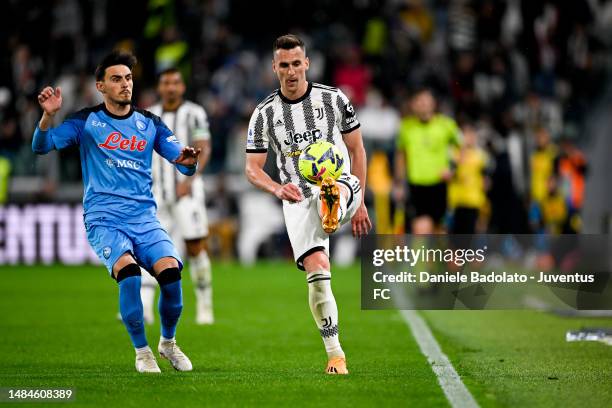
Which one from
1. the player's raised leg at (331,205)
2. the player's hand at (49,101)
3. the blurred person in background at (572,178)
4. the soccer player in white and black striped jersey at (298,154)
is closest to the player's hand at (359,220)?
the soccer player in white and black striped jersey at (298,154)

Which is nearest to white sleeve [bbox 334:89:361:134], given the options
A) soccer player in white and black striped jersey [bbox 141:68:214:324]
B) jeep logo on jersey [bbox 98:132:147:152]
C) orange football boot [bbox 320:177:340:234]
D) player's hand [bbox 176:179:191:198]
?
orange football boot [bbox 320:177:340:234]

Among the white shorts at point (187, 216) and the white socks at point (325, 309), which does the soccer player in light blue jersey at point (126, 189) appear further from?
the white shorts at point (187, 216)

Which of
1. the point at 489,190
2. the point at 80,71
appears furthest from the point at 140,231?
the point at 80,71

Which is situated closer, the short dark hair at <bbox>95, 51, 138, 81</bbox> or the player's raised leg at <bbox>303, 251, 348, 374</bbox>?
the player's raised leg at <bbox>303, 251, 348, 374</bbox>

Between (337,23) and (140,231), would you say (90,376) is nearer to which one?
(140,231)

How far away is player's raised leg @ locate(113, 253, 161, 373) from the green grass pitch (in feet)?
0.41

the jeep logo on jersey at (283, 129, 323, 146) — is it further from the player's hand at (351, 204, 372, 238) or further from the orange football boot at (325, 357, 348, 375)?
the orange football boot at (325, 357, 348, 375)

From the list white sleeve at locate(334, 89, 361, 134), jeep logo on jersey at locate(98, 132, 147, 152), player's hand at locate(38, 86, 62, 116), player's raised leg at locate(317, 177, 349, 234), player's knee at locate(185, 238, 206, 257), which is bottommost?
player's knee at locate(185, 238, 206, 257)

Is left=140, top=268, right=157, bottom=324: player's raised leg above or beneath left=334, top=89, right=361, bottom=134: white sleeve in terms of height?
beneath

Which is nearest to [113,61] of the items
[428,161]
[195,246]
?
[195,246]

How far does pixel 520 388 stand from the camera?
7469 mm

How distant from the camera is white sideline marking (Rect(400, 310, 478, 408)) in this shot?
22.7ft

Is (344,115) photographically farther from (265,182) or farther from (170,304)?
(170,304)

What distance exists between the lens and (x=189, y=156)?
8172 millimetres
